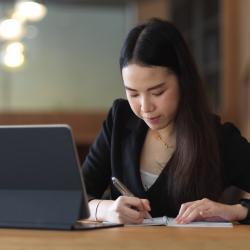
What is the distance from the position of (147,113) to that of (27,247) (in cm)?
61

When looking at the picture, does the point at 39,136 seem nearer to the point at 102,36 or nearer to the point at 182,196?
the point at 182,196

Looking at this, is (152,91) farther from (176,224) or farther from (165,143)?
(176,224)

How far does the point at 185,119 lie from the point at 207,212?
326mm

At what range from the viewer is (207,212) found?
1.42 meters

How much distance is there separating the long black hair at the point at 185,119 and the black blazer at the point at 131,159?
0.13ft

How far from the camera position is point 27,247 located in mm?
1069

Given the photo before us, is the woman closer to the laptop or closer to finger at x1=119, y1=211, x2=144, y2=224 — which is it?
finger at x1=119, y1=211, x2=144, y2=224

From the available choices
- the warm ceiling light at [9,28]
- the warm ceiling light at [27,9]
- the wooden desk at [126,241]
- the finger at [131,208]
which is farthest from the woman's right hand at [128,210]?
the warm ceiling light at [9,28]

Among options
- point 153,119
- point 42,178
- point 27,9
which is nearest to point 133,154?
point 153,119

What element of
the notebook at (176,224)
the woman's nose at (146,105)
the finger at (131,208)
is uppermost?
the woman's nose at (146,105)

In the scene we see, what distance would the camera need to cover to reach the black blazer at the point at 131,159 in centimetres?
170

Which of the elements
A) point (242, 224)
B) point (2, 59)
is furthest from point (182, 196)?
point (2, 59)

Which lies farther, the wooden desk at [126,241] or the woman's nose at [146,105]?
the woman's nose at [146,105]

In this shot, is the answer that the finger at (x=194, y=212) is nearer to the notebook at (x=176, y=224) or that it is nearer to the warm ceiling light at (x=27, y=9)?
the notebook at (x=176, y=224)
